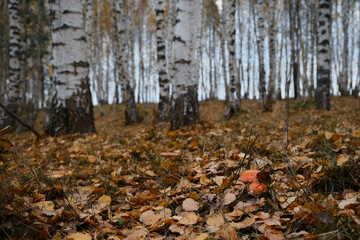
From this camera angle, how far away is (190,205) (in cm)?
141

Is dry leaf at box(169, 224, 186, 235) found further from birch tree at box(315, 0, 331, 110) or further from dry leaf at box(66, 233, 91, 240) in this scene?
birch tree at box(315, 0, 331, 110)

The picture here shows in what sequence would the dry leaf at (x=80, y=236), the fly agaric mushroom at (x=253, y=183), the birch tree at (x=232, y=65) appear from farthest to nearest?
the birch tree at (x=232, y=65) < the fly agaric mushroom at (x=253, y=183) < the dry leaf at (x=80, y=236)

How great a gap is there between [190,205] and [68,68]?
3535 millimetres

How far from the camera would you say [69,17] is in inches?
161

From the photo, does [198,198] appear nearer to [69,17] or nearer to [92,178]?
[92,178]

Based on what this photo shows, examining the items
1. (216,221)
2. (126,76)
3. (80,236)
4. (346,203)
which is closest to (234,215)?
(216,221)

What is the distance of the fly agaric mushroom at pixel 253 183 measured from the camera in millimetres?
1431

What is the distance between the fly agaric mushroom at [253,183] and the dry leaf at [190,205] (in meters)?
0.33

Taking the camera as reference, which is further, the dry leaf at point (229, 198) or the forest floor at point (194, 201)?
the dry leaf at point (229, 198)

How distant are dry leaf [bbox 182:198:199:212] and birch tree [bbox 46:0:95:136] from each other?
3231mm

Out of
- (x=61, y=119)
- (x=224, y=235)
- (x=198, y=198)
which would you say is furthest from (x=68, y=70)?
(x=224, y=235)

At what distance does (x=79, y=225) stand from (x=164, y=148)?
5.00ft

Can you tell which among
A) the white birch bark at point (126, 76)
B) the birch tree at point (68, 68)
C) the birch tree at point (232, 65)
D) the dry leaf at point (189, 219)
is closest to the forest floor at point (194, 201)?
the dry leaf at point (189, 219)

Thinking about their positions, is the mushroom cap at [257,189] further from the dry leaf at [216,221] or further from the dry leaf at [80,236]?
the dry leaf at [80,236]
